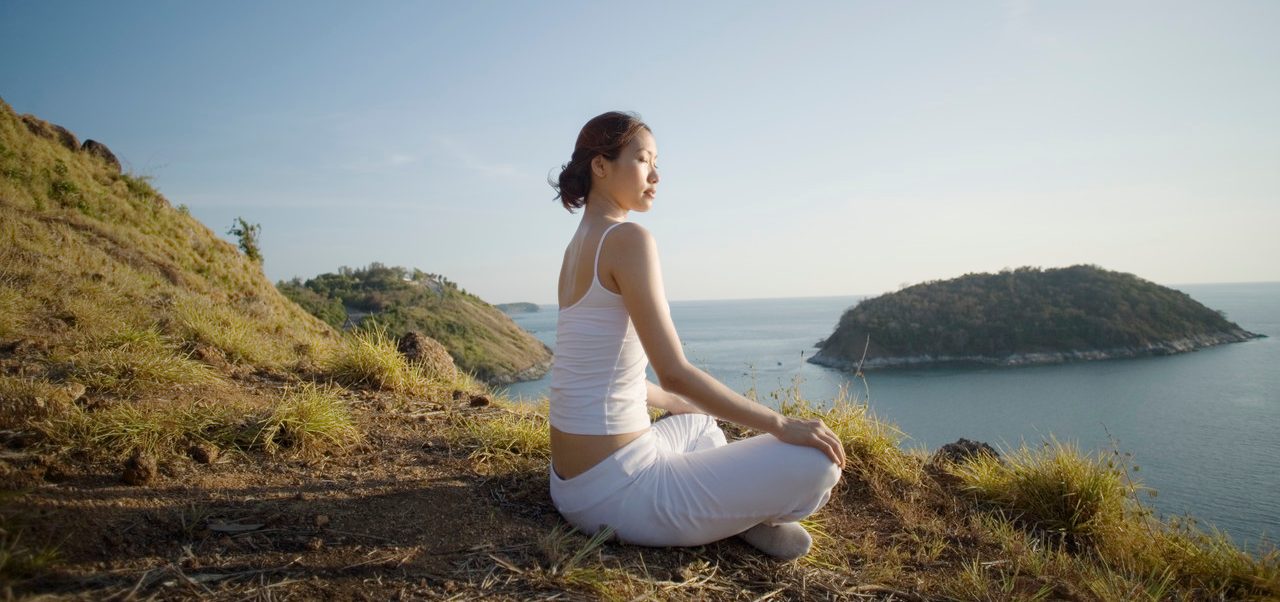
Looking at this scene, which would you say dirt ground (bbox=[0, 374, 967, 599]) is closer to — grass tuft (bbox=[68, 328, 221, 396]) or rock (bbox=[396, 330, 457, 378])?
grass tuft (bbox=[68, 328, 221, 396])

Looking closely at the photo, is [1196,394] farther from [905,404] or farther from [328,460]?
[328,460]

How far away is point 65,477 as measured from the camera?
229cm

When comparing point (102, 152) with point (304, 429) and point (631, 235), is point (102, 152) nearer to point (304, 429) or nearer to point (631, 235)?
point (304, 429)

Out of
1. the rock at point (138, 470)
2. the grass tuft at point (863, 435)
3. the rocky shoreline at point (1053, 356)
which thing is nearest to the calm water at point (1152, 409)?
the grass tuft at point (863, 435)

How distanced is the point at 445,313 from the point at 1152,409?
42864mm

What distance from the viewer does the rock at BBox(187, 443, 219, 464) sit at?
2.63 m

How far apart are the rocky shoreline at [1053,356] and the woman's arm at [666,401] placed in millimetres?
43184

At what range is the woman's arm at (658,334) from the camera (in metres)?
1.91

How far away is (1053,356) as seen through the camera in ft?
164

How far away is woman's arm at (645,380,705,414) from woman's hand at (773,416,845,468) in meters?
0.65

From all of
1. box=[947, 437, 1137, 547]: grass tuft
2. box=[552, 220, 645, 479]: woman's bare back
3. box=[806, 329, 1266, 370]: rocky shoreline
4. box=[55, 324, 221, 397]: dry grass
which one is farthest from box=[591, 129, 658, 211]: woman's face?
→ box=[806, 329, 1266, 370]: rocky shoreline

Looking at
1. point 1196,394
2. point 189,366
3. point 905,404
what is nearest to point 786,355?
point 905,404

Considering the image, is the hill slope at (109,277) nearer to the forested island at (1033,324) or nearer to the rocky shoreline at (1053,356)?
the rocky shoreline at (1053,356)

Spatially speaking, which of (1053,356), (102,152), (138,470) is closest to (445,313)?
(102,152)
